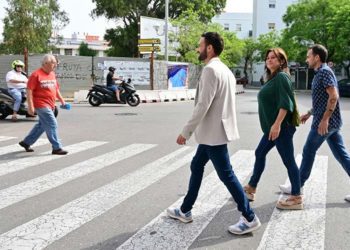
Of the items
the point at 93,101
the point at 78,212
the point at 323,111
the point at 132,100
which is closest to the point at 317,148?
the point at 323,111

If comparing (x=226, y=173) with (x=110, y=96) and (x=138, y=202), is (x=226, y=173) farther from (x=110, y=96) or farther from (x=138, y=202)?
(x=110, y=96)

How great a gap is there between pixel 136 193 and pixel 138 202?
362mm

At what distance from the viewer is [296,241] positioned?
3.91 meters

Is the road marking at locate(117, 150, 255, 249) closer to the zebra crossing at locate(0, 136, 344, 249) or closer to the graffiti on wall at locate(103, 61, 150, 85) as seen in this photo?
the zebra crossing at locate(0, 136, 344, 249)

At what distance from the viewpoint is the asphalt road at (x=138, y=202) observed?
394 centimetres

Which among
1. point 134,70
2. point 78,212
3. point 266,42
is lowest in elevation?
point 78,212

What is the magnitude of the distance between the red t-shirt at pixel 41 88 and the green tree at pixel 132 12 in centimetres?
3454

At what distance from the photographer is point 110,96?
725 inches

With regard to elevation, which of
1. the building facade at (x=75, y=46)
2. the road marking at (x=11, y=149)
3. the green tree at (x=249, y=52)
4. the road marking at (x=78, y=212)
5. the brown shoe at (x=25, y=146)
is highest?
the building facade at (x=75, y=46)

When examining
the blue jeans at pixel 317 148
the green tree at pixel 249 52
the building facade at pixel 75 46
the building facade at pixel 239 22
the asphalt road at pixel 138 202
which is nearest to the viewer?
the asphalt road at pixel 138 202

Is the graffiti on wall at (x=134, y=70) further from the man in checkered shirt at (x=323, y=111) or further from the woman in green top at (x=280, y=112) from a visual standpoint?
the woman in green top at (x=280, y=112)

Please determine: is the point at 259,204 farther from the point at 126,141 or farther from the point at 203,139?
the point at 126,141

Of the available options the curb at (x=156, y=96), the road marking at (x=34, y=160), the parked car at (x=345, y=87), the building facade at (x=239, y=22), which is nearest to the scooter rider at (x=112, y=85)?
the curb at (x=156, y=96)

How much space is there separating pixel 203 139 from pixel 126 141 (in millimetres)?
5452
